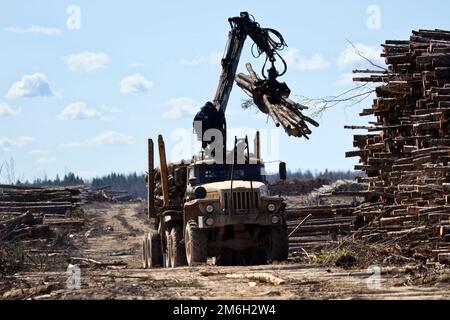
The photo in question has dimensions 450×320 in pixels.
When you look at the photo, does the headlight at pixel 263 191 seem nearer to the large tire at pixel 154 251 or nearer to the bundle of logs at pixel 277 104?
the bundle of logs at pixel 277 104

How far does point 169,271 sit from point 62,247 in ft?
43.4

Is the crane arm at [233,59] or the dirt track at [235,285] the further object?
the crane arm at [233,59]

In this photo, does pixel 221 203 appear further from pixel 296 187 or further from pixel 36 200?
pixel 296 187

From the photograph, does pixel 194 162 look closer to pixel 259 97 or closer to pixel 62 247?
pixel 259 97

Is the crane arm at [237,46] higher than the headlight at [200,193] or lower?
higher

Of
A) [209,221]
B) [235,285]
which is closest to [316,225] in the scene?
[209,221]

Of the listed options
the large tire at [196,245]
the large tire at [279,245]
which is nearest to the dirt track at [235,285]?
the large tire at [196,245]

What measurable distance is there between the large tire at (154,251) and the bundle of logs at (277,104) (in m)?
4.27

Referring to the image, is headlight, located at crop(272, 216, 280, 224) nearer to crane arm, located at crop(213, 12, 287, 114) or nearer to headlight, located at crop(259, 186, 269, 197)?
headlight, located at crop(259, 186, 269, 197)

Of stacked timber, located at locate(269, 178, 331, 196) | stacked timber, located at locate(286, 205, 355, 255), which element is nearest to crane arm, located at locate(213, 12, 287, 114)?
stacked timber, located at locate(286, 205, 355, 255)

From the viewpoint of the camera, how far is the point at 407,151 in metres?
20.8

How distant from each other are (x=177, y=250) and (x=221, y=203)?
6.32ft

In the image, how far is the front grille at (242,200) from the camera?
20266 millimetres

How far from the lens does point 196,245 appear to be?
20.1 metres
